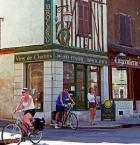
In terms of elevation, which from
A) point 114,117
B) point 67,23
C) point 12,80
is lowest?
point 114,117

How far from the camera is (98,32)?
78.6 ft

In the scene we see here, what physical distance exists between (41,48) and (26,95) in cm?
793

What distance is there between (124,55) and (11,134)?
545 inches

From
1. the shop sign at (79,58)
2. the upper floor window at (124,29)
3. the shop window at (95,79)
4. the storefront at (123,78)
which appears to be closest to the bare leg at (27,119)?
the shop sign at (79,58)

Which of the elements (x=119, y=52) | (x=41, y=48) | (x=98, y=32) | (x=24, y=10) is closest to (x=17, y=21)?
(x=24, y=10)

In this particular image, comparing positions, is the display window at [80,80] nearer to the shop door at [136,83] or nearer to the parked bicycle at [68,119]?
the parked bicycle at [68,119]

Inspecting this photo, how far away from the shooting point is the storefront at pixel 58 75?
20938 mm

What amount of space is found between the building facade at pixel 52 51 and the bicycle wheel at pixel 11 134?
7474 millimetres

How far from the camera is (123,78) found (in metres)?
26.2

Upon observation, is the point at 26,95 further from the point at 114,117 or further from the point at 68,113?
the point at 114,117

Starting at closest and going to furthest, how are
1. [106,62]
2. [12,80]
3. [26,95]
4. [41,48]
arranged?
[26,95]
[41,48]
[12,80]
[106,62]

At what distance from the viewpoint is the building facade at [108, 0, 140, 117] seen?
2508 cm

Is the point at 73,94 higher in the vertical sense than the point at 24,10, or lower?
lower

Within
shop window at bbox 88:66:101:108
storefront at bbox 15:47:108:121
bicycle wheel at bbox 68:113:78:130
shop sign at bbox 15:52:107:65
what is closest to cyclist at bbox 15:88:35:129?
bicycle wheel at bbox 68:113:78:130
